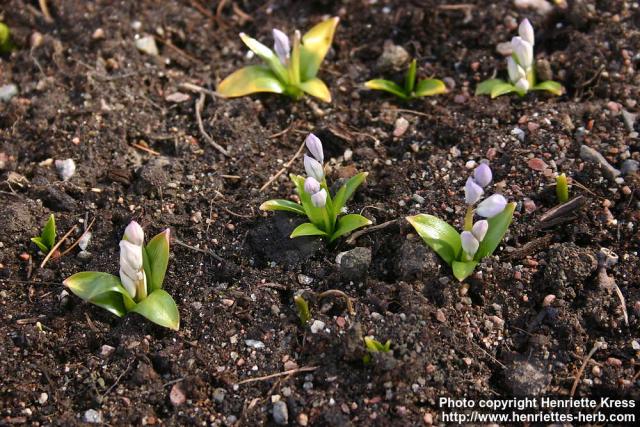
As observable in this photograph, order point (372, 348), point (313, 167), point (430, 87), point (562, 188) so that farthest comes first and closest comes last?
point (430, 87), point (562, 188), point (313, 167), point (372, 348)

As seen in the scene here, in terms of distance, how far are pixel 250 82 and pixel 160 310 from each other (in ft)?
4.98

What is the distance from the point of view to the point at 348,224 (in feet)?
11.0

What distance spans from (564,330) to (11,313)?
2.50 metres

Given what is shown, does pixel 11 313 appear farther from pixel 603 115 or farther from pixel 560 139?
pixel 603 115

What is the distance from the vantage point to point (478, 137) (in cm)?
381

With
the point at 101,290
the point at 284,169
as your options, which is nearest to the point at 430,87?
the point at 284,169

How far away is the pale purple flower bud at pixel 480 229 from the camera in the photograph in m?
3.06

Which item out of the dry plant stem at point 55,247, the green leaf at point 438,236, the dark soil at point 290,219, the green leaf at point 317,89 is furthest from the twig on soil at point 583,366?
the dry plant stem at point 55,247

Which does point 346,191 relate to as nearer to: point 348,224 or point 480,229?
point 348,224

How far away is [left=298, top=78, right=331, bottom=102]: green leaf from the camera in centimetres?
397

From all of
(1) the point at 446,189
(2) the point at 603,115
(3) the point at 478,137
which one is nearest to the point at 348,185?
(1) the point at 446,189

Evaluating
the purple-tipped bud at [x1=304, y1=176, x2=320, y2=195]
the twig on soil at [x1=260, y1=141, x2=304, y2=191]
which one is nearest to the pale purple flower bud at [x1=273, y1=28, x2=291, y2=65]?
the twig on soil at [x1=260, y1=141, x2=304, y2=191]

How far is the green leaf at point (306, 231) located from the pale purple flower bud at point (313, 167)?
235 millimetres

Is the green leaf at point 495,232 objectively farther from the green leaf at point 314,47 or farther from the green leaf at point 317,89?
the green leaf at point 314,47
